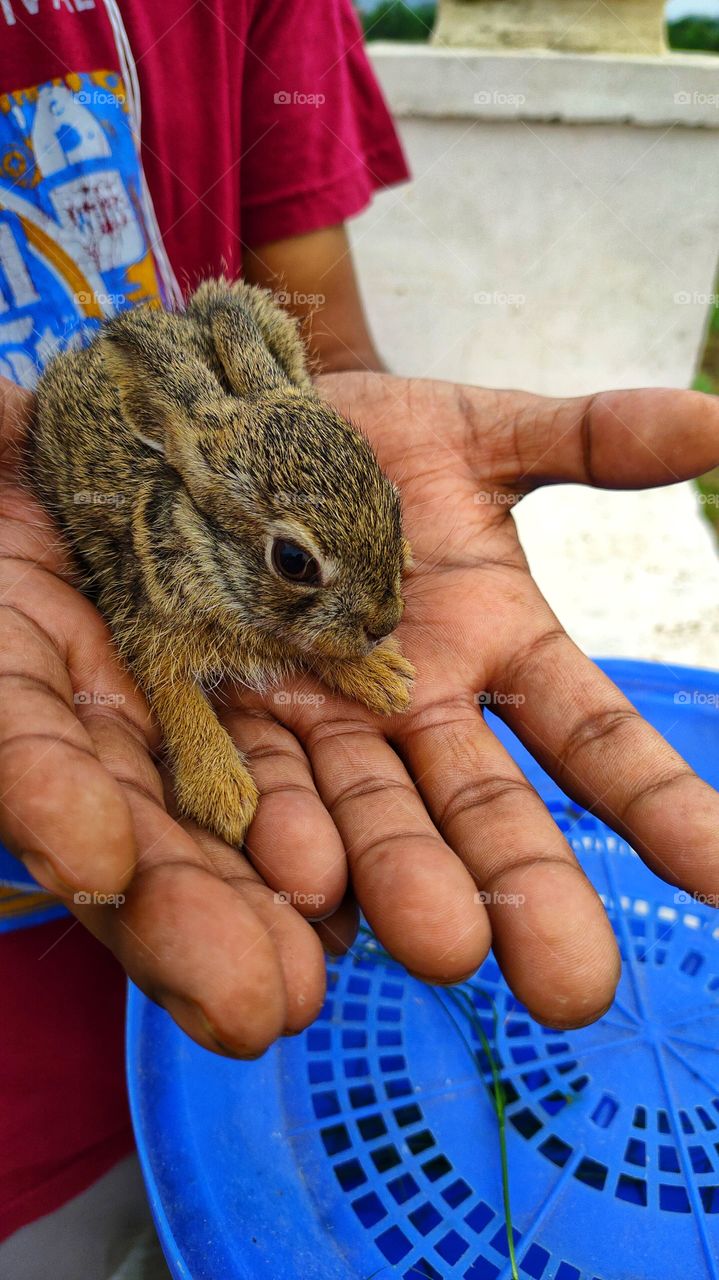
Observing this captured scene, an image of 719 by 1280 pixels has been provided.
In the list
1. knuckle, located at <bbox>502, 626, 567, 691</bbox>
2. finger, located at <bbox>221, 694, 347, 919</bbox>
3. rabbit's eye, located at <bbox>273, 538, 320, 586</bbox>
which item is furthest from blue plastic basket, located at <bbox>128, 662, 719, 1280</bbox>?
rabbit's eye, located at <bbox>273, 538, 320, 586</bbox>

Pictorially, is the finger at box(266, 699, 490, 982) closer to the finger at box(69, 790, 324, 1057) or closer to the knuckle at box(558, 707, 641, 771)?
the finger at box(69, 790, 324, 1057)

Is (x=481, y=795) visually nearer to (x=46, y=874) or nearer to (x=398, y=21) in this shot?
(x=46, y=874)

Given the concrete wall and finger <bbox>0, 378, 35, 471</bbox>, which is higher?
finger <bbox>0, 378, 35, 471</bbox>

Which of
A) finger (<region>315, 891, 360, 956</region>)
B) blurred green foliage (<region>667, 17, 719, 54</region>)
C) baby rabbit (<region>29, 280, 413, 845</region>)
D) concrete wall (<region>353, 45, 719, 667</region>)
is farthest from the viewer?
blurred green foliage (<region>667, 17, 719, 54</region>)

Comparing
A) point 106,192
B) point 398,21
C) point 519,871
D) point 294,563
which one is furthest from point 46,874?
point 398,21

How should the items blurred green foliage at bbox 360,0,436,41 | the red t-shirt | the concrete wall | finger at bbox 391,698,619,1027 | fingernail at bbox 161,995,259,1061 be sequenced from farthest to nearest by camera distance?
blurred green foliage at bbox 360,0,436,41, the concrete wall, the red t-shirt, finger at bbox 391,698,619,1027, fingernail at bbox 161,995,259,1061

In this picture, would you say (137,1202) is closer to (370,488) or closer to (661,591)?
(370,488)

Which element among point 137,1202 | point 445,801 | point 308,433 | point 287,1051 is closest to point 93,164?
point 308,433
